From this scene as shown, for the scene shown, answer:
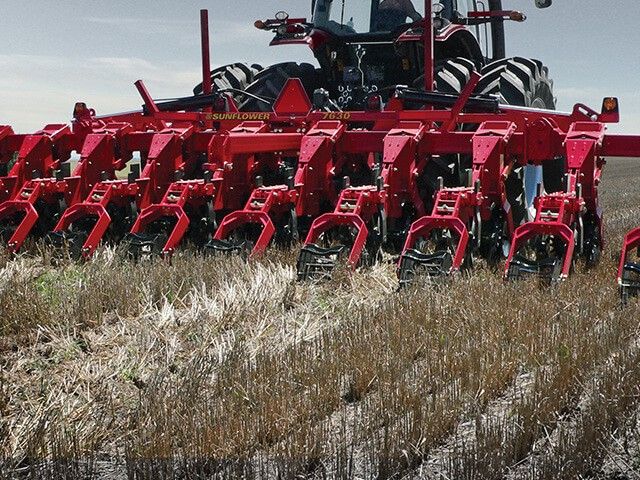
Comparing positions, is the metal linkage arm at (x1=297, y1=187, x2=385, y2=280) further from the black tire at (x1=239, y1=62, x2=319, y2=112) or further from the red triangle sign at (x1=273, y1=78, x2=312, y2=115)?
the black tire at (x1=239, y1=62, x2=319, y2=112)

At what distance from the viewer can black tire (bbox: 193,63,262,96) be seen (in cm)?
996

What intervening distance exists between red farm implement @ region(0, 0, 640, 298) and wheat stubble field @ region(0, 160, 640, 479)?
0.47 metres

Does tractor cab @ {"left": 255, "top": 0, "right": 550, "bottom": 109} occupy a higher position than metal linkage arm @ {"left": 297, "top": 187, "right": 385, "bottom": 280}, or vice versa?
tractor cab @ {"left": 255, "top": 0, "right": 550, "bottom": 109}

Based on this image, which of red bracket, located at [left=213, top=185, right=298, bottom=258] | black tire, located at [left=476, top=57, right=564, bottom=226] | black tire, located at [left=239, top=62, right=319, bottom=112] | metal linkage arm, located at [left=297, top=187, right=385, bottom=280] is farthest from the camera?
black tire, located at [left=239, top=62, right=319, bottom=112]

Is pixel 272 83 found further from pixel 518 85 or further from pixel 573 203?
pixel 573 203

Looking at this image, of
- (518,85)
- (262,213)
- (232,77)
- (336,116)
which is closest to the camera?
(262,213)

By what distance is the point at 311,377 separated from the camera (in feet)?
12.7

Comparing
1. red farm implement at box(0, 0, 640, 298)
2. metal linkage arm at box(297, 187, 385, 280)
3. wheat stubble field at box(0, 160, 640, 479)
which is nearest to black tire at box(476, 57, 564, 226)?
red farm implement at box(0, 0, 640, 298)

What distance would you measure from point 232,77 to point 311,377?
22.4 feet

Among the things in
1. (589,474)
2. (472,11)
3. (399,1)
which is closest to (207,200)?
(399,1)

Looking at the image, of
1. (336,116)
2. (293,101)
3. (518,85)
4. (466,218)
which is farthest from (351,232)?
(518,85)

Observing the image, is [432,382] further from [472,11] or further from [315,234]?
[472,11]

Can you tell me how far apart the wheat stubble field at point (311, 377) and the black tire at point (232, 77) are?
4.28m

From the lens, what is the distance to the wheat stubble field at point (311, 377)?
306cm
